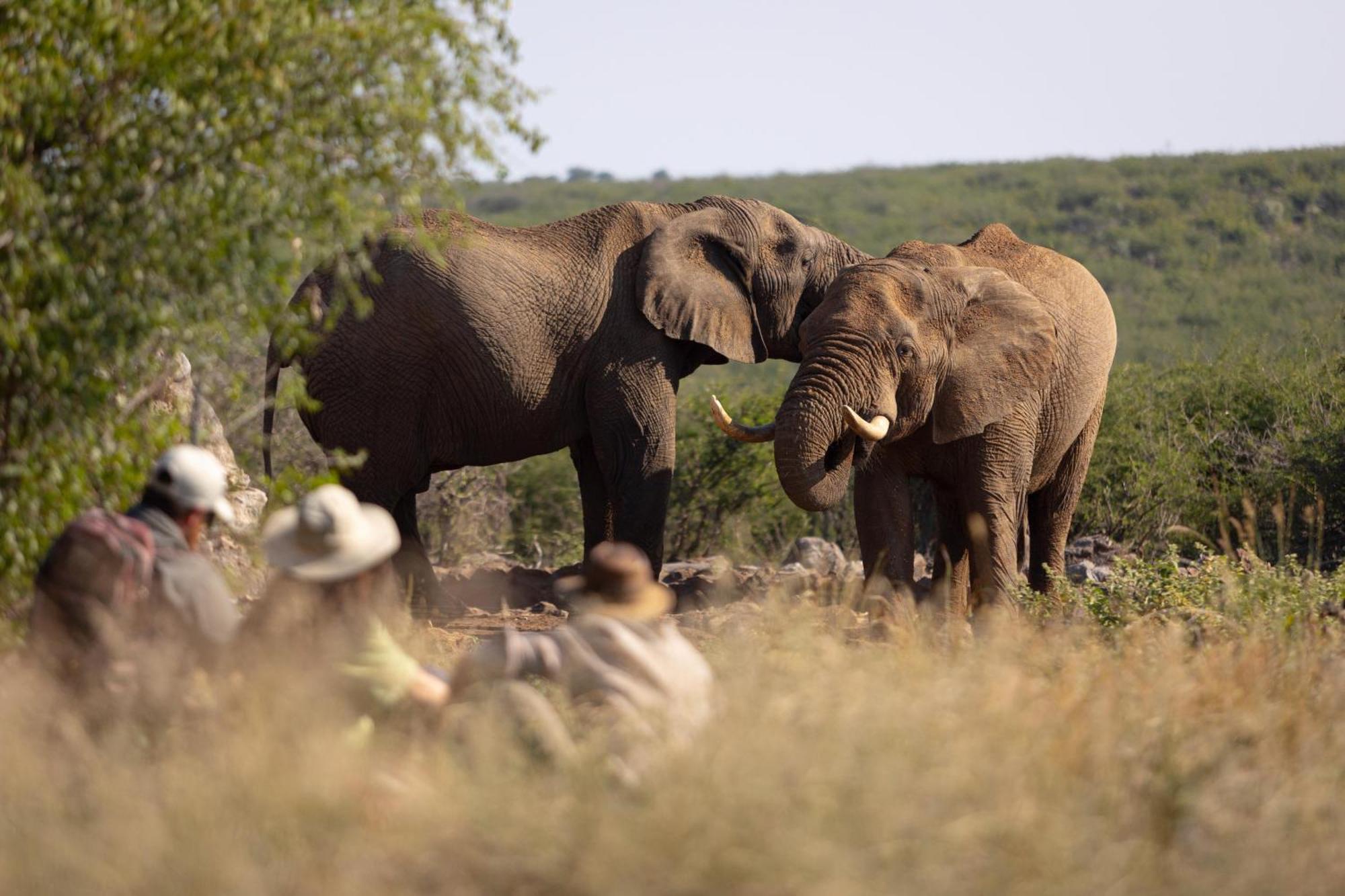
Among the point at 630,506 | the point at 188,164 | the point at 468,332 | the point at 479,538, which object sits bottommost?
the point at 479,538

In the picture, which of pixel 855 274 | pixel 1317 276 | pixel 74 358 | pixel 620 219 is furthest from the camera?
pixel 1317 276

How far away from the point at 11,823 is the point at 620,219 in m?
7.60

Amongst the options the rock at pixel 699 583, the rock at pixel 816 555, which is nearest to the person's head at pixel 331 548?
the rock at pixel 699 583

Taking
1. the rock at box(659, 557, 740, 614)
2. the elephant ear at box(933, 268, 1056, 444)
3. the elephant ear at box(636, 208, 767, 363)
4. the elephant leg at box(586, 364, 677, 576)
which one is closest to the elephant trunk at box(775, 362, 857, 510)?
the elephant ear at box(933, 268, 1056, 444)

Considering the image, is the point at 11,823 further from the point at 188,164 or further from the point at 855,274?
the point at 855,274

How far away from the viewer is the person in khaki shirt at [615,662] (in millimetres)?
5066

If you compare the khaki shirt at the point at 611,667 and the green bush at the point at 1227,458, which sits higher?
the khaki shirt at the point at 611,667

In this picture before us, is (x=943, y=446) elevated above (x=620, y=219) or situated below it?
below

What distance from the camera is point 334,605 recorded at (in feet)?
16.9

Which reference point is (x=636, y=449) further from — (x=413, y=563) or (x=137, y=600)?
(x=137, y=600)

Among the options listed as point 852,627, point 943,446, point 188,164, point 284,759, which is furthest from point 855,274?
point 284,759

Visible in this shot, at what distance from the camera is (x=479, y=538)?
16172mm

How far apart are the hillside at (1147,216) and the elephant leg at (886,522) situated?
80.4 feet

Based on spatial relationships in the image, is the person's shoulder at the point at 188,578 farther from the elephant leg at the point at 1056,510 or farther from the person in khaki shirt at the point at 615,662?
the elephant leg at the point at 1056,510
